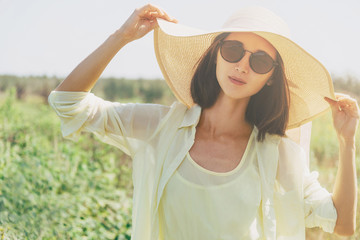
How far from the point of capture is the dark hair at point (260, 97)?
2.22 m

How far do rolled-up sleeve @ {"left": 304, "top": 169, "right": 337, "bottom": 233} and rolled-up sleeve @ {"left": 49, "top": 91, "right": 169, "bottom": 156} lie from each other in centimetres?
82

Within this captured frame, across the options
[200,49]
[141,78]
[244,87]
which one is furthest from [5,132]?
[141,78]

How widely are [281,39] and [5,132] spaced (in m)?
3.82

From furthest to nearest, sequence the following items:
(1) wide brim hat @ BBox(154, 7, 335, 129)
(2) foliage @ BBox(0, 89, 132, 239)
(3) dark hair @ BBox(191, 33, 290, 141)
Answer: (2) foliage @ BBox(0, 89, 132, 239) → (3) dark hair @ BBox(191, 33, 290, 141) → (1) wide brim hat @ BBox(154, 7, 335, 129)

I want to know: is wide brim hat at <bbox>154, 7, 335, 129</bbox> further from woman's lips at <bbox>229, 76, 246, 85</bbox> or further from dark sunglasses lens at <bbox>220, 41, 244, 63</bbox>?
woman's lips at <bbox>229, 76, 246, 85</bbox>

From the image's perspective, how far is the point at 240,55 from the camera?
1.98m

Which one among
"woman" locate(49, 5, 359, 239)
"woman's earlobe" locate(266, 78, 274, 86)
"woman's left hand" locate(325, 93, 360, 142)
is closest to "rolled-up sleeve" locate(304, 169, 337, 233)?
"woman" locate(49, 5, 359, 239)

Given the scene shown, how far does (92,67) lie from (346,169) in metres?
1.28

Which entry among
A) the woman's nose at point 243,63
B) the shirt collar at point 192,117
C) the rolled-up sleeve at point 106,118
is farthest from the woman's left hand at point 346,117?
the rolled-up sleeve at point 106,118

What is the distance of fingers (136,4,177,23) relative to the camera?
6.33 ft

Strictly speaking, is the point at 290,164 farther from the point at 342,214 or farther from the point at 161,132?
the point at 161,132

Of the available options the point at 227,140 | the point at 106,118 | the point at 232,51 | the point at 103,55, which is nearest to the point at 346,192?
the point at 227,140

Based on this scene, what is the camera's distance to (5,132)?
4.85m

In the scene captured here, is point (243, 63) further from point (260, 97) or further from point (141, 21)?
point (141, 21)
